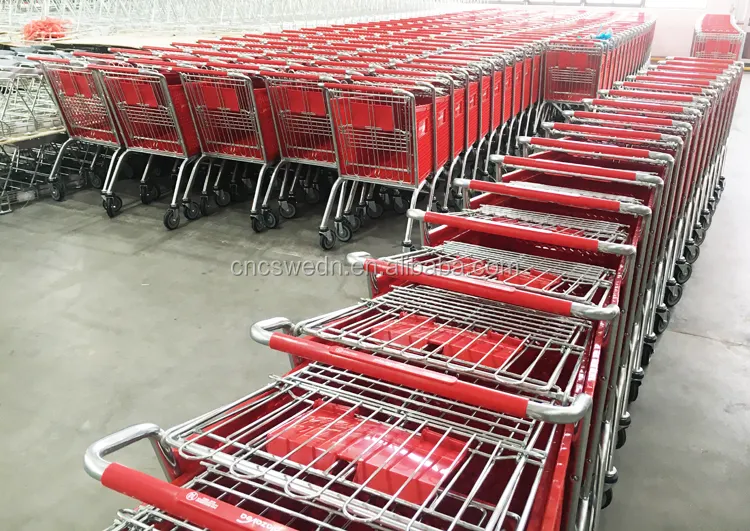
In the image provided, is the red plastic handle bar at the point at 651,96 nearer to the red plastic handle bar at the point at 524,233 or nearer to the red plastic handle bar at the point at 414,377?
the red plastic handle bar at the point at 524,233

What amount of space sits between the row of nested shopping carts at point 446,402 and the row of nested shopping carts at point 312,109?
5.48 feet

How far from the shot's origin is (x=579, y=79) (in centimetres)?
623

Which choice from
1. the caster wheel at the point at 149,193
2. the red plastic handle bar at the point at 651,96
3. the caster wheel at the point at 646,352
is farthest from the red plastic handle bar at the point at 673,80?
the caster wheel at the point at 149,193

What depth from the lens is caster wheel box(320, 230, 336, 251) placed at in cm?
430

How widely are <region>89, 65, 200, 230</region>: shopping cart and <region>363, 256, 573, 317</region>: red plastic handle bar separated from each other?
3451 millimetres

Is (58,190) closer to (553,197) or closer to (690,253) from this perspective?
(553,197)

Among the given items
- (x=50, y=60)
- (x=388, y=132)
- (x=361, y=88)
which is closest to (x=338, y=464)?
(x=361, y=88)

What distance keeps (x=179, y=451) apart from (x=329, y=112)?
10.6ft

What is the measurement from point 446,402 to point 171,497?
719mm

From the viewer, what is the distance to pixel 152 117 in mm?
4852

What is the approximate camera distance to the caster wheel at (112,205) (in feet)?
16.4

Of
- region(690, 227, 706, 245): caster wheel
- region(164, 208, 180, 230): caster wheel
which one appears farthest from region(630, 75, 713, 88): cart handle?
region(164, 208, 180, 230): caster wheel

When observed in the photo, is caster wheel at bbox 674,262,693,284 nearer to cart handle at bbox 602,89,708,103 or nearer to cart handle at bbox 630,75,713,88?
cart handle at bbox 602,89,708,103

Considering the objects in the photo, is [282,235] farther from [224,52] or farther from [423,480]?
[423,480]
